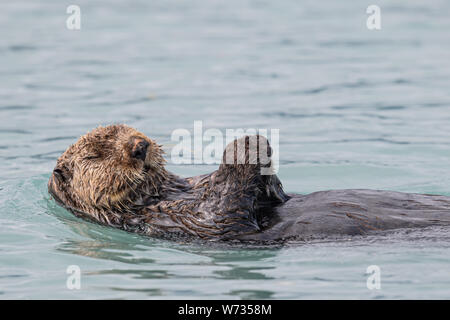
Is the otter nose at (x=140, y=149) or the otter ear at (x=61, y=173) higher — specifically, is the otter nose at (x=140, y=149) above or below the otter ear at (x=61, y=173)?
above

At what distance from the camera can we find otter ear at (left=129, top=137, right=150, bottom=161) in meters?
5.81

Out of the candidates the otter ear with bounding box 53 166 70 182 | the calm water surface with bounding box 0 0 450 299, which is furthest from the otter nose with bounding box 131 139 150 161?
the otter ear with bounding box 53 166 70 182

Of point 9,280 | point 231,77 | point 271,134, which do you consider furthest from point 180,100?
point 9,280

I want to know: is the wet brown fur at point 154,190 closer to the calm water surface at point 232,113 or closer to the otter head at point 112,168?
the otter head at point 112,168

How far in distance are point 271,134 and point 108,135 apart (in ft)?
12.5

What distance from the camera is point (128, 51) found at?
44.9 feet

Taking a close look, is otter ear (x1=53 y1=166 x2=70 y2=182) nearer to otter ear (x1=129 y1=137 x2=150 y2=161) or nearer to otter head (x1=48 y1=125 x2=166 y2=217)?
otter head (x1=48 y1=125 x2=166 y2=217)

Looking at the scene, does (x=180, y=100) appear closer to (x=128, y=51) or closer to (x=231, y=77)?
(x=231, y=77)

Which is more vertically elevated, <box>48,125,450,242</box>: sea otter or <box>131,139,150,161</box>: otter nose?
<box>131,139,150,161</box>: otter nose

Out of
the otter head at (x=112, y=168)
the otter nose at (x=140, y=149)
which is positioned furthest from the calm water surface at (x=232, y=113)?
the otter nose at (x=140, y=149)

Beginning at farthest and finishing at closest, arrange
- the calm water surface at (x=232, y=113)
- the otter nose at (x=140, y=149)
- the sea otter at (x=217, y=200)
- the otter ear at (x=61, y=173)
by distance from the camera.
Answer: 1. the otter ear at (x=61, y=173)
2. the otter nose at (x=140, y=149)
3. the sea otter at (x=217, y=200)
4. the calm water surface at (x=232, y=113)

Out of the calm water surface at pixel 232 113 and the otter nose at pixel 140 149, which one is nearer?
the calm water surface at pixel 232 113

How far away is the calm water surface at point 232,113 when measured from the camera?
210 inches

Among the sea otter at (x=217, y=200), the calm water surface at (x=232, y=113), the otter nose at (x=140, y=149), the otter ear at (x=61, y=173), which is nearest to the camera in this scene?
the calm water surface at (x=232, y=113)
